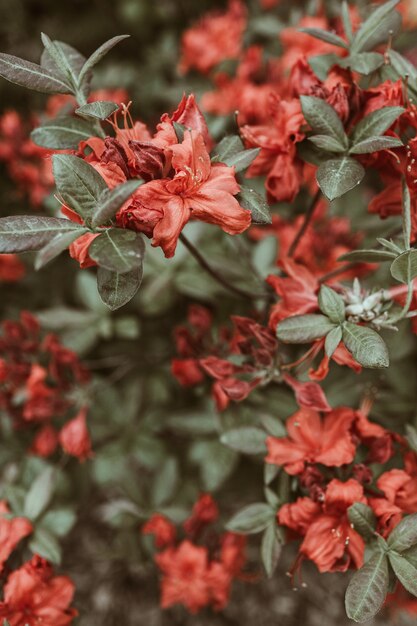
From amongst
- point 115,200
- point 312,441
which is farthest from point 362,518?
point 115,200

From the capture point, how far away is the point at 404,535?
1096mm

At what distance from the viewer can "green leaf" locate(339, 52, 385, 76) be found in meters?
1.22

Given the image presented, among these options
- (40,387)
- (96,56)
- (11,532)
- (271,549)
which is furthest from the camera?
(40,387)

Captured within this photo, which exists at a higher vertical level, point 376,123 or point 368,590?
point 376,123

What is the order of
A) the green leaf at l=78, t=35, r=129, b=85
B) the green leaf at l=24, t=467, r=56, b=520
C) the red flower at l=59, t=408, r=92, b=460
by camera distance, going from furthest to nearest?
the red flower at l=59, t=408, r=92, b=460, the green leaf at l=24, t=467, r=56, b=520, the green leaf at l=78, t=35, r=129, b=85

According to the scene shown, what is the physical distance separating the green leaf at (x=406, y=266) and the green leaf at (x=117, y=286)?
428 millimetres

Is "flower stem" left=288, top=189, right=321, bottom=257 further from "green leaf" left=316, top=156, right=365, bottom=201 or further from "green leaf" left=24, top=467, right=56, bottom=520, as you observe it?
"green leaf" left=24, top=467, right=56, bottom=520

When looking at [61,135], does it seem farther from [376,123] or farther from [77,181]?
[376,123]

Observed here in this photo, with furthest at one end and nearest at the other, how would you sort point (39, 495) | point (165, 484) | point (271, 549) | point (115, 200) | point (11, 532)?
point (165, 484) < point (39, 495) < point (11, 532) < point (271, 549) < point (115, 200)

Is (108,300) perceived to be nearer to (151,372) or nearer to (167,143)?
(167,143)

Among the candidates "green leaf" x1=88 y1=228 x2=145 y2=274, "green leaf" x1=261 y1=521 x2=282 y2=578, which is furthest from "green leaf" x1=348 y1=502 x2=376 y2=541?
"green leaf" x1=88 y1=228 x2=145 y2=274

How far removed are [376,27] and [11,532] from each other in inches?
52.0

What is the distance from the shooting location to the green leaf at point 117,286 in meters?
1.04

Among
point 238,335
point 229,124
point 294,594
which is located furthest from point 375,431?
point 294,594
